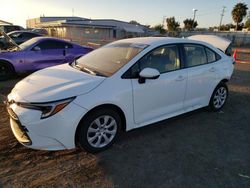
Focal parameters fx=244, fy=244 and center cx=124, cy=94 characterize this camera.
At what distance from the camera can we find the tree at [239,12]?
66.0 meters

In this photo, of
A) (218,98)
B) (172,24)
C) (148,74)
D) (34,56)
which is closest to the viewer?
(148,74)

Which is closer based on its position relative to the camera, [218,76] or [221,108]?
[218,76]

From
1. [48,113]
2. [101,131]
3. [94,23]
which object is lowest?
[101,131]

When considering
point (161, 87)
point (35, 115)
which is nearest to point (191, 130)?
point (161, 87)

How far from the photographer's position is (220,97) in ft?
18.0

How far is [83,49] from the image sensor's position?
8922mm

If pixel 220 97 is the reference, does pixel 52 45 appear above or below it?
above

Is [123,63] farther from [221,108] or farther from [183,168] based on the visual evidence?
[221,108]

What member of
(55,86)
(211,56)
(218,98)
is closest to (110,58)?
(55,86)

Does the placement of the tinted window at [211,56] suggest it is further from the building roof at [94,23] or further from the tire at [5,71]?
the building roof at [94,23]

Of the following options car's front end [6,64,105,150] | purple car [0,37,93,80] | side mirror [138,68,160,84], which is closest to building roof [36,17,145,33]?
purple car [0,37,93,80]

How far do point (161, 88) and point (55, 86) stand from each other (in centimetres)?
170

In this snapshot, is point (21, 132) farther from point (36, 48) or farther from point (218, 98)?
point (36, 48)

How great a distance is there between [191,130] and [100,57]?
2.14 meters
